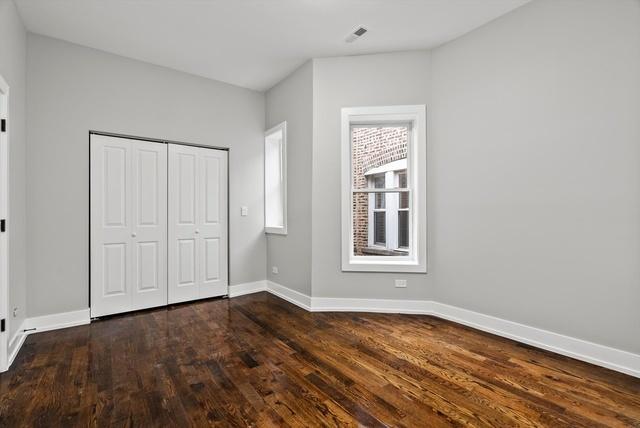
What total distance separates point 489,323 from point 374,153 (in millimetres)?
2251

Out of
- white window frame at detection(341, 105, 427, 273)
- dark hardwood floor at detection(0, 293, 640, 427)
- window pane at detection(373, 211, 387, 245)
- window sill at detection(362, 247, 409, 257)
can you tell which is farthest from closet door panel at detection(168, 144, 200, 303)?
window pane at detection(373, 211, 387, 245)

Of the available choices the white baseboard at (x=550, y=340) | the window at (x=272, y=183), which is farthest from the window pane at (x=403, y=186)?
the window at (x=272, y=183)

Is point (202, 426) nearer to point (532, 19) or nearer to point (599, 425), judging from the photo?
point (599, 425)

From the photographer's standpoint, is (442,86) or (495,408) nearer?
(495,408)

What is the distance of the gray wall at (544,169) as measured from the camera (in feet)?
7.79

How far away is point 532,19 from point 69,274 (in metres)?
5.21

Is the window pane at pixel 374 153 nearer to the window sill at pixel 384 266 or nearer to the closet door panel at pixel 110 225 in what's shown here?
the window sill at pixel 384 266

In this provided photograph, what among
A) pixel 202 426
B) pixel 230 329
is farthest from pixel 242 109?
pixel 202 426

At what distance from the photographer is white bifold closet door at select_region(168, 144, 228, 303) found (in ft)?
13.4

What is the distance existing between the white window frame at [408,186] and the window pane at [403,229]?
0.18 feet

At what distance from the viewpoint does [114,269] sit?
3.66 metres

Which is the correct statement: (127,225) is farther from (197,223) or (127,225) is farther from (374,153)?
(374,153)

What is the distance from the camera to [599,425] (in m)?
1.77

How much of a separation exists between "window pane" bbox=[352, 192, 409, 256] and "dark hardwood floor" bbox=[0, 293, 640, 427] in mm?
955
